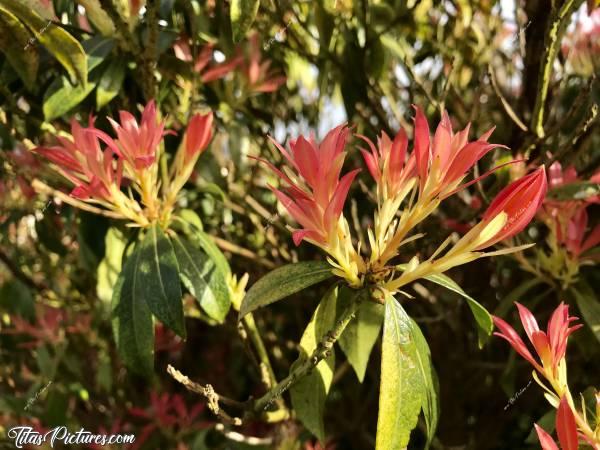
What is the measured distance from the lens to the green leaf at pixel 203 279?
39.9 inches

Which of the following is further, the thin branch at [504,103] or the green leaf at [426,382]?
the thin branch at [504,103]

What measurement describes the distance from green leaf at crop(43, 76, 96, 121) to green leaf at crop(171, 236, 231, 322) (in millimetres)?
290

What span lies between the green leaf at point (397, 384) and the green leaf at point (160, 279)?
33 centimetres

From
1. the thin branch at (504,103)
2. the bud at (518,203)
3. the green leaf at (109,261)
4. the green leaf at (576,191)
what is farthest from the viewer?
the green leaf at (109,261)

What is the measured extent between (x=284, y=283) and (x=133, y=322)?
28 cm

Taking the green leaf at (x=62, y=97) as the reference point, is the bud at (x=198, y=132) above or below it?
below

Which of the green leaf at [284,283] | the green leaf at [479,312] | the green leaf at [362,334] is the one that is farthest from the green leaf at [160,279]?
the green leaf at [479,312]

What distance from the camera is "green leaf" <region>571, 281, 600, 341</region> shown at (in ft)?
3.61

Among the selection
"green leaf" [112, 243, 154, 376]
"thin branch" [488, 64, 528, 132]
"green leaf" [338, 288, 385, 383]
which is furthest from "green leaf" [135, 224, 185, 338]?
"thin branch" [488, 64, 528, 132]

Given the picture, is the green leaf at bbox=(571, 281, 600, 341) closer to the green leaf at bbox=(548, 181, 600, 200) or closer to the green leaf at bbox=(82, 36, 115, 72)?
the green leaf at bbox=(548, 181, 600, 200)

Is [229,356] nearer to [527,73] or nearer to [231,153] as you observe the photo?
[231,153]

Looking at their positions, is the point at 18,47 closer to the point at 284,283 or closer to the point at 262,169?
the point at 284,283

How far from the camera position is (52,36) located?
1.03 meters

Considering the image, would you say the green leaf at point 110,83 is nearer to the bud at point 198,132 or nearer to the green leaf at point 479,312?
the bud at point 198,132
